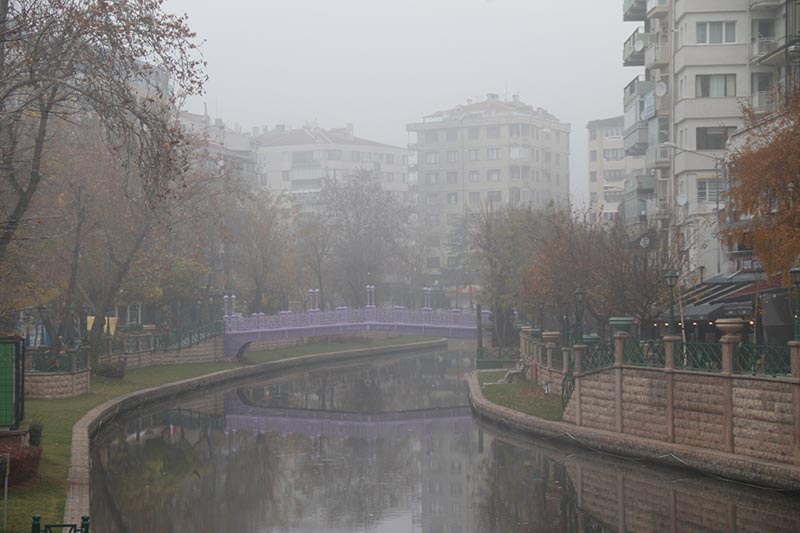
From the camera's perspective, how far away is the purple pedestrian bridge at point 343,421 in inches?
1598

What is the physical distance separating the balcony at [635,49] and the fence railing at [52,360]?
3243 centimetres

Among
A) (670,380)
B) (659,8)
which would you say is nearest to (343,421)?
(670,380)

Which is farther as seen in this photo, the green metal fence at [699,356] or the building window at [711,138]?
the building window at [711,138]

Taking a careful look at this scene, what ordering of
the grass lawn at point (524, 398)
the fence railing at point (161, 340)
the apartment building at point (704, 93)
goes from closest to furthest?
the grass lawn at point (524, 398)
the apartment building at point (704, 93)
the fence railing at point (161, 340)

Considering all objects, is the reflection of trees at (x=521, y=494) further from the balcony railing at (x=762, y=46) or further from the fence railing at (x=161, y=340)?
the fence railing at (x=161, y=340)

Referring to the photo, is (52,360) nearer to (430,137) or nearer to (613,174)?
(613,174)

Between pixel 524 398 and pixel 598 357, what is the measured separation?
7.68m

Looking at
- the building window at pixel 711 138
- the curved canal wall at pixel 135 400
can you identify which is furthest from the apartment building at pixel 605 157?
the building window at pixel 711 138

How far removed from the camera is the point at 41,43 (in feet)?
70.2

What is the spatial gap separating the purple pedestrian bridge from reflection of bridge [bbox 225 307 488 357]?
1414 cm

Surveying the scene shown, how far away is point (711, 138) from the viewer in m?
52.0

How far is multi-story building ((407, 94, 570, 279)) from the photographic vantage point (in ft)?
456

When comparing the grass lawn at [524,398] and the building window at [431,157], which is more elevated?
the building window at [431,157]

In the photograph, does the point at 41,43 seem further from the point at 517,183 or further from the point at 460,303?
the point at 517,183
